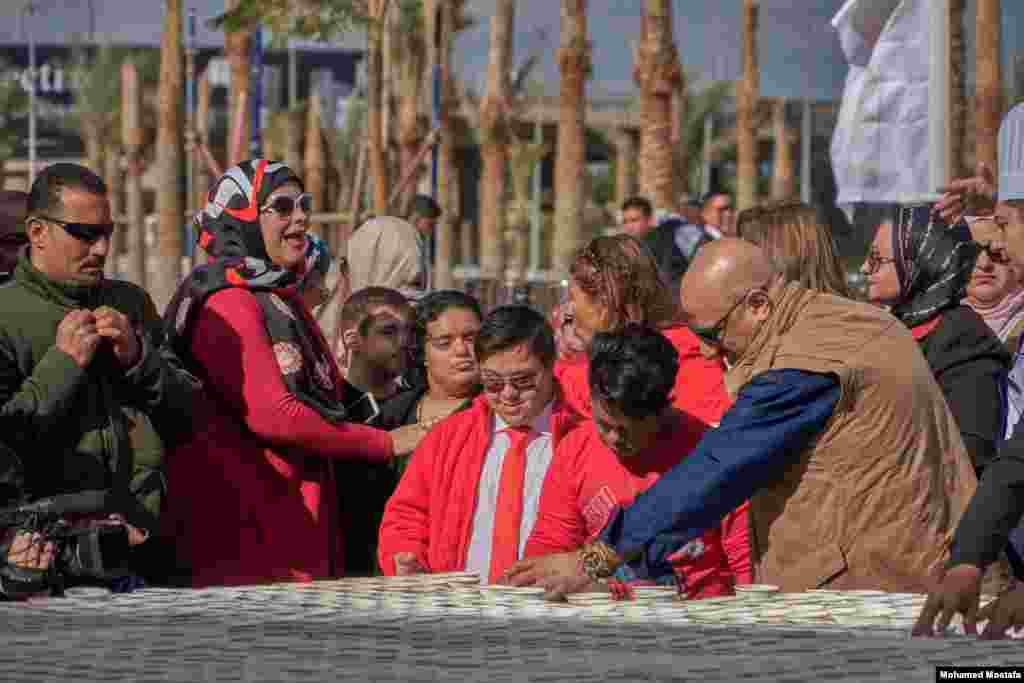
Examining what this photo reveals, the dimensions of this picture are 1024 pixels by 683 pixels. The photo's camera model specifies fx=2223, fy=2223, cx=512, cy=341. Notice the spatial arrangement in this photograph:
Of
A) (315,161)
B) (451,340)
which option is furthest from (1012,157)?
(315,161)

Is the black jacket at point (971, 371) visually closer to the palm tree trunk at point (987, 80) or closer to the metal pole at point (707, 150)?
the palm tree trunk at point (987, 80)

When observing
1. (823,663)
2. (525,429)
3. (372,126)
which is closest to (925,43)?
(525,429)

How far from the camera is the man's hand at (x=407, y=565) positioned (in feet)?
22.9

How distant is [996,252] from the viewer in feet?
22.9

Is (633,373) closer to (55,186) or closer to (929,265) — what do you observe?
(55,186)

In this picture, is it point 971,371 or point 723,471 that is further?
point 971,371

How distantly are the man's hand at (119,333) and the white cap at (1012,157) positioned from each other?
2.49 metres

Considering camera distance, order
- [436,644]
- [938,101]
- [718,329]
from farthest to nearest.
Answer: [938,101], [718,329], [436,644]

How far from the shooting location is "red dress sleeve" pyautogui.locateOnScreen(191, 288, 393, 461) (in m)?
7.21

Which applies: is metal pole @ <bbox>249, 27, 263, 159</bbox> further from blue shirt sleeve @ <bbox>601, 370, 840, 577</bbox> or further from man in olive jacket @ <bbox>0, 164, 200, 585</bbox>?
blue shirt sleeve @ <bbox>601, 370, 840, 577</bbox>

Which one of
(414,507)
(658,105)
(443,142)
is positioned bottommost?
(414,507)

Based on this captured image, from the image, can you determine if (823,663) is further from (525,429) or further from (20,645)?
(525,429)

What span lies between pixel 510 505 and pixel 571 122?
23.3 metres

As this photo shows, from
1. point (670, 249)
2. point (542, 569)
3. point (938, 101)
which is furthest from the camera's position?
point (670, 249)
